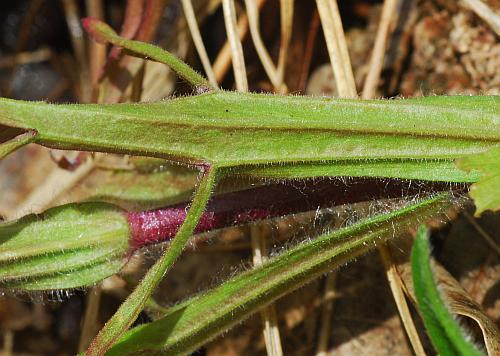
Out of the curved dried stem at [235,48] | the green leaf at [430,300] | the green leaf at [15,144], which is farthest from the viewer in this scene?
the curved dried stem at [235,48]

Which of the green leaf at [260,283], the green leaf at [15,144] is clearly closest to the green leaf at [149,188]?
the green leaf at [260,283]

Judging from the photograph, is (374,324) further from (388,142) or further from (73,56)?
(73,56)

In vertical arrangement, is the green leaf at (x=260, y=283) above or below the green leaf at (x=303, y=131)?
below

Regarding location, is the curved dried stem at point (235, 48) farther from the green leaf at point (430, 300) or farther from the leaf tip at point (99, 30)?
the green leaf at point (430, 300)

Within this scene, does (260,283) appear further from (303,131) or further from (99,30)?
(99,30)

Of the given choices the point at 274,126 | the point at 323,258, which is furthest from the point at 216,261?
the point at 274,126

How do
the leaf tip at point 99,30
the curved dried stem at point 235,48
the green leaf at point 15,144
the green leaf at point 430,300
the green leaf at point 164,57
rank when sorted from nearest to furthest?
the green leaf at point 430,300
the green leaf at point 15,144
the green leaf at point 164,57
the leaf tip at point 99,30
the curved dried stem at point 235,48
